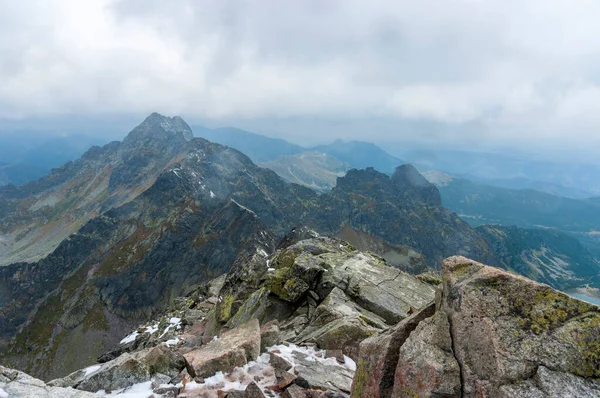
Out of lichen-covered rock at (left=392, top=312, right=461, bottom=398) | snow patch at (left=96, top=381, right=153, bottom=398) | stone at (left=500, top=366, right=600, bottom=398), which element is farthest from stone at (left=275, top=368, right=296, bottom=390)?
stone at (left=500, top=366, right=600, bottom=398)

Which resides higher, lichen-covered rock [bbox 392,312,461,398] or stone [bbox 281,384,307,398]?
lichen-covered rock [bbox 392,312,461,398]

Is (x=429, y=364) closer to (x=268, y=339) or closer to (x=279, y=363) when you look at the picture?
(x=279, y=363)

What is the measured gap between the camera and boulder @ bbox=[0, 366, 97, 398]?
39.2ft

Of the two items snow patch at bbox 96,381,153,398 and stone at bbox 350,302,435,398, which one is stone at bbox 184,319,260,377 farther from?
stone at bbox 350,302,435,398

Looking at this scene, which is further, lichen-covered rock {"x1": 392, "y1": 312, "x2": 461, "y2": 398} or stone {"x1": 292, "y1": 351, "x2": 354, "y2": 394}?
stone {"x1": 292, "y1": 351, "x2": 354, "y2": 394}

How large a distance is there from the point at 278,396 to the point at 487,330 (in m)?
8.67

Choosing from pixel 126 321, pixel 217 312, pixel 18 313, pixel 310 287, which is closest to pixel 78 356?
pixel 126 321

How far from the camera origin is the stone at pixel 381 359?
10977mm

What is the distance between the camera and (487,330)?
31.3 ft

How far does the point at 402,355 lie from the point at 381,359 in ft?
3.07

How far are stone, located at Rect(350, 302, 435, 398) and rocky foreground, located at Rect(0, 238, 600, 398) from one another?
37mm

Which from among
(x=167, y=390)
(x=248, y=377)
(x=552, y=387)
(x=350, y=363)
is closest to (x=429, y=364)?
(x=552, y=387)

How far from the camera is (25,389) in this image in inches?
485

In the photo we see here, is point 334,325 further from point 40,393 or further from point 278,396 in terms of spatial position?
point 40,393
